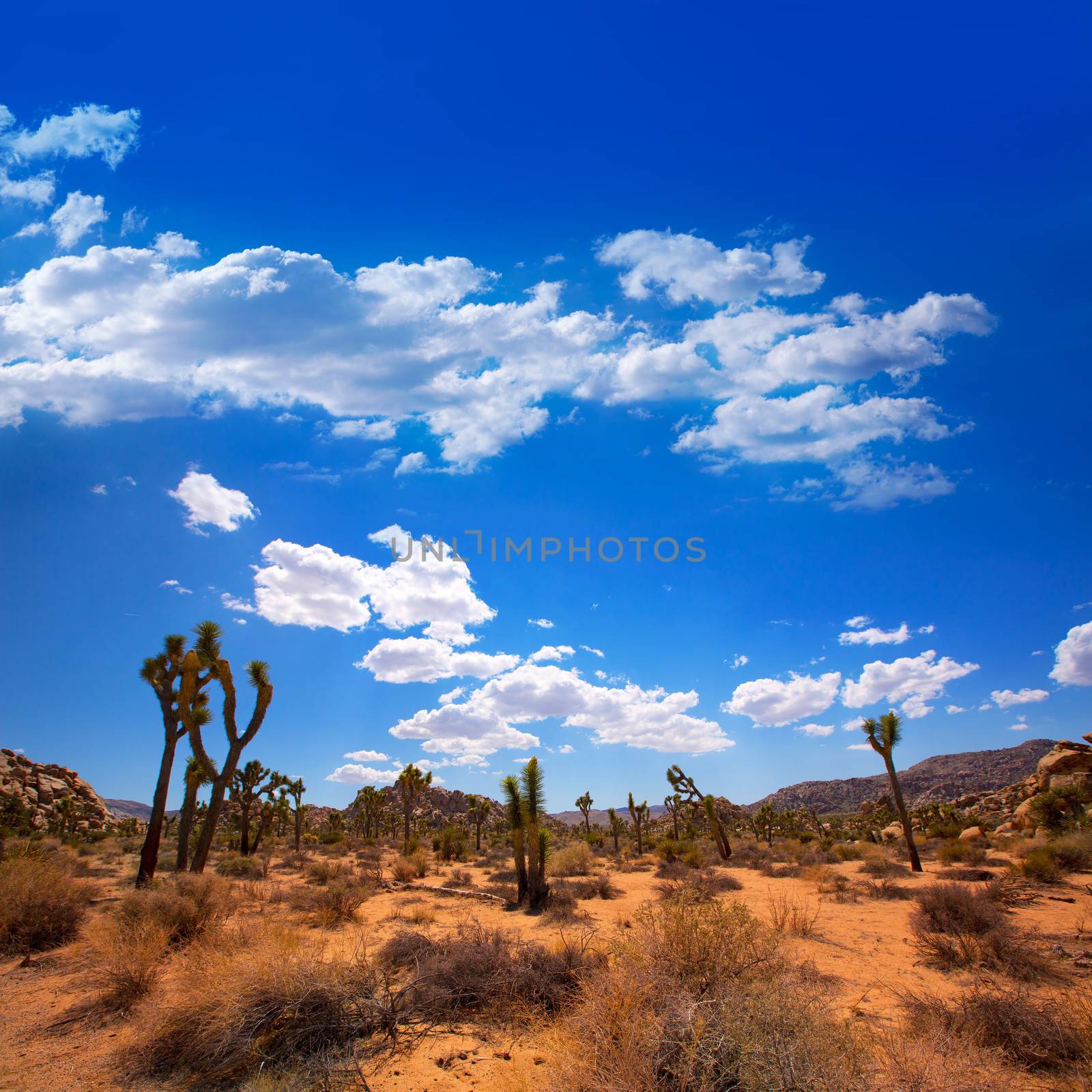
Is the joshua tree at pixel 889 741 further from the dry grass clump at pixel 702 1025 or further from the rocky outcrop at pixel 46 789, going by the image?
the rocky outcrop at pixel 46 789

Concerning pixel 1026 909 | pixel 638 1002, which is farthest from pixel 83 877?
pixel 1026 909

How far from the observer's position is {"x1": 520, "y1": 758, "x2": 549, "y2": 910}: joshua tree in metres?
17.1

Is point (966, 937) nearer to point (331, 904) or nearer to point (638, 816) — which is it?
point (331, 904)

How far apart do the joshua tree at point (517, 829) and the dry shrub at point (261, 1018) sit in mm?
11253

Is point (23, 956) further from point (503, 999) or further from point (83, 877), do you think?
point (83, 877)

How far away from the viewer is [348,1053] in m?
6.17

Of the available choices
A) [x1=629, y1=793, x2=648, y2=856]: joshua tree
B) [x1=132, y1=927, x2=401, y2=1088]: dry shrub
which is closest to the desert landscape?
[x1=132, y1=927, x2=401, y2=1088]: dry shrub

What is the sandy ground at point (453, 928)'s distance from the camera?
626 cm

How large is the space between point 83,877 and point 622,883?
61.4 feet

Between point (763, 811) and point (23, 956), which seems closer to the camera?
point (23, 956)

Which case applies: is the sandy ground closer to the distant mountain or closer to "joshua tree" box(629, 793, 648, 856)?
"joshua tree" box(629, 793, 648, 856)

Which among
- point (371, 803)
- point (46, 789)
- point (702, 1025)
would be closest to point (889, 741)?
point (702, 1025)

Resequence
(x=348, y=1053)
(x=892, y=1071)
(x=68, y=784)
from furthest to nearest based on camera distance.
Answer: (x=68, y=784) < (x=348, y=1053) < (x=892, y=1071)

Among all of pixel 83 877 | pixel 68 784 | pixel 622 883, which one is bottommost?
pixel 622 883
